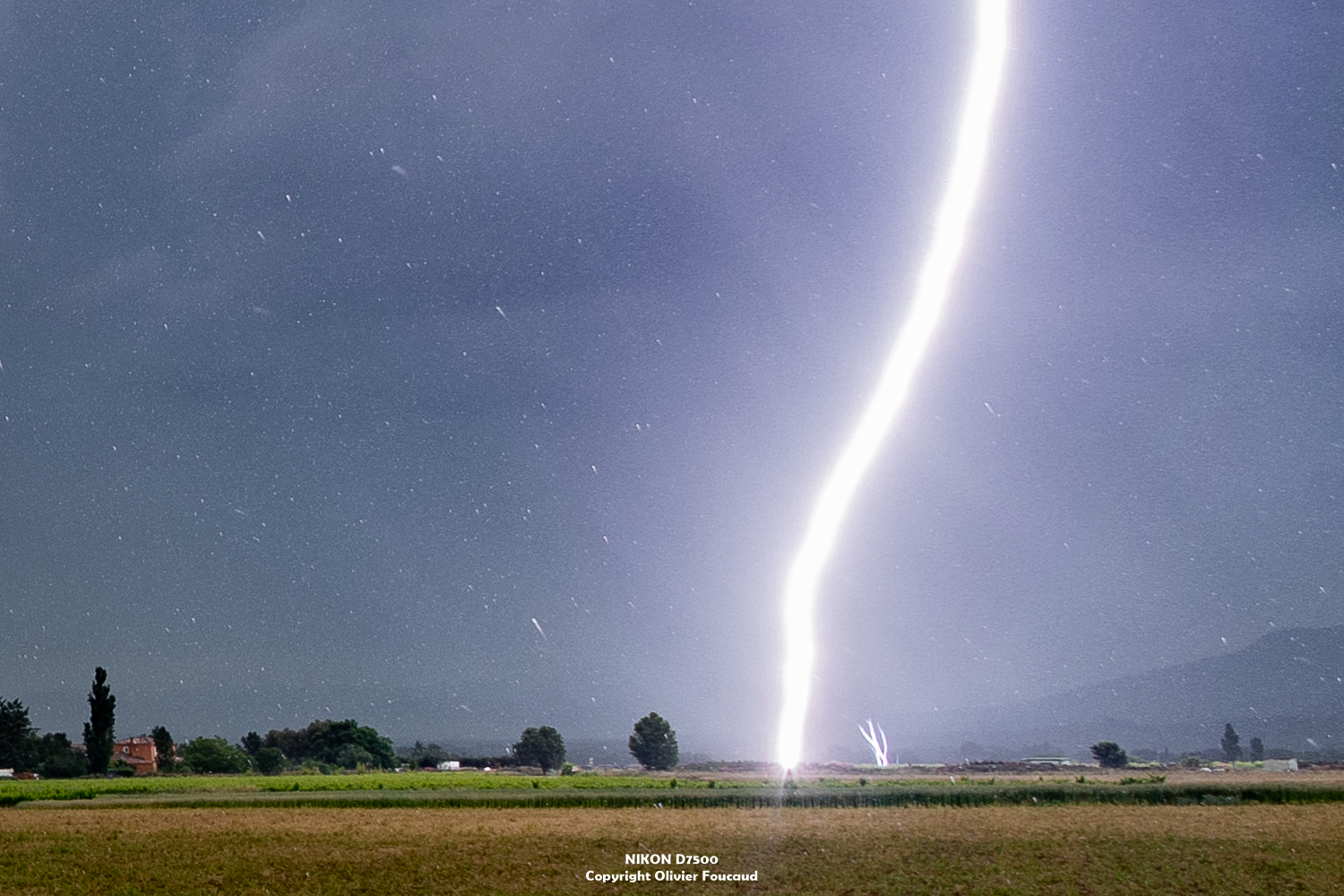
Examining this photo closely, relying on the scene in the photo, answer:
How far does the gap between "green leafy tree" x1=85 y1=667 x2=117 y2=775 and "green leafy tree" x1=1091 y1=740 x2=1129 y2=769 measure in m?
89.5

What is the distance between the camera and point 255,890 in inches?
1137

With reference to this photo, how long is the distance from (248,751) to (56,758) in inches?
671

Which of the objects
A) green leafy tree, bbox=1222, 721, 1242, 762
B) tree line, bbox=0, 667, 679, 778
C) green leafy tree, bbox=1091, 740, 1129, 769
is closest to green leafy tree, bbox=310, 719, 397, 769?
tree line, bbox=0, 667, 679, 778

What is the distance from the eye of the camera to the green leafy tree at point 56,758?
90000 millimetres

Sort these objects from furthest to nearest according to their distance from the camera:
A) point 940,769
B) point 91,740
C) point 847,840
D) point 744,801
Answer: point 91,740 → point 940,769 → point 744,801 → point 847,840

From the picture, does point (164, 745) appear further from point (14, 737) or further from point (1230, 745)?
point (1230, 745)

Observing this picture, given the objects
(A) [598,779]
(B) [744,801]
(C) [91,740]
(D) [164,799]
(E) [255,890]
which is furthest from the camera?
(C) [91,740]

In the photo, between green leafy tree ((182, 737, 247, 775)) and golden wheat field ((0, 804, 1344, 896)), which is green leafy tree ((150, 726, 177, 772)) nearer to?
green leafy tree ((182, 737, 247, 775))

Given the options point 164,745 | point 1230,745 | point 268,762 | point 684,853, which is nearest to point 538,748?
point 268,762

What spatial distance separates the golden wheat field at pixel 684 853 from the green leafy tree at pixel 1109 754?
4860 cm

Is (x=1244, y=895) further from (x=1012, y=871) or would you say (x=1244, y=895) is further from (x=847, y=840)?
(x=847, y=840)

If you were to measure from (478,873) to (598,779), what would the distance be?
3692 cm

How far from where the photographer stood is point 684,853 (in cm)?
3192

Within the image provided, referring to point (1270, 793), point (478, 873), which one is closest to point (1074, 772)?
point (1270, 793)
